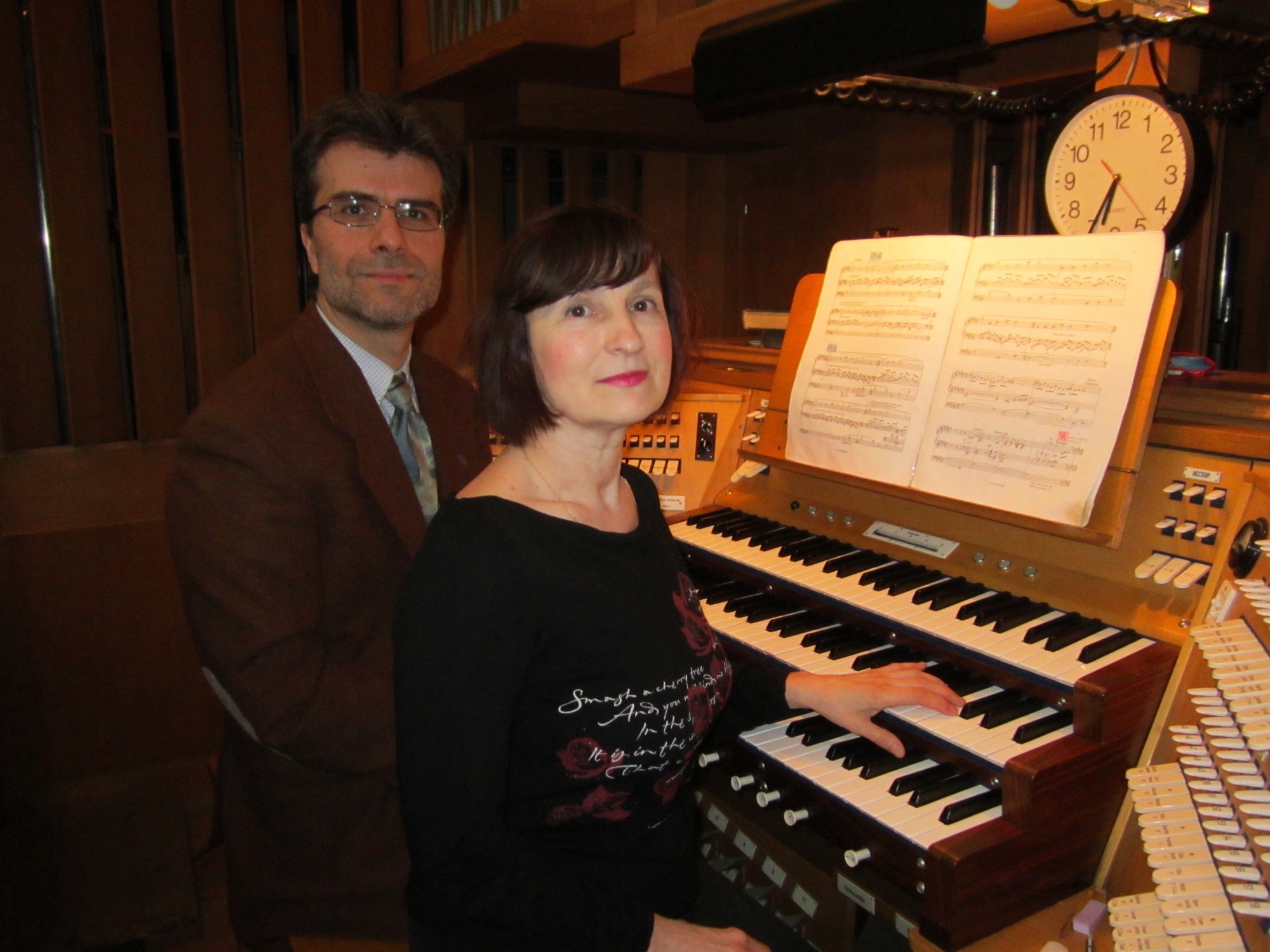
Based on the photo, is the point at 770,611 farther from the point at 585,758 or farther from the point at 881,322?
the point at 585,758

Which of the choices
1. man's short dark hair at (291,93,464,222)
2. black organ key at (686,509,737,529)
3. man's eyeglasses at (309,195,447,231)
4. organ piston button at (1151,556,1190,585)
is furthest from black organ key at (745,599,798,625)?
man's short dark hair at (291,93,464,222)

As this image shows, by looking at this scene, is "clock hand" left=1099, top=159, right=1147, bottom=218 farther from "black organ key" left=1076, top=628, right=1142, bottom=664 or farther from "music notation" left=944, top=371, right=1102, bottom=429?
"black organ key" left=1076, top=628, right=1142, bottom=664

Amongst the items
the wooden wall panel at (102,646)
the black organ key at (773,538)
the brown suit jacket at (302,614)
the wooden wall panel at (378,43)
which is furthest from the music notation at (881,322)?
the wooden wall panel at (102,646)

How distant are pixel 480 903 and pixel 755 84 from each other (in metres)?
1.48

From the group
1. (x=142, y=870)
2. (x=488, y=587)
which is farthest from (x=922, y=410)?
(x=142, y=870)

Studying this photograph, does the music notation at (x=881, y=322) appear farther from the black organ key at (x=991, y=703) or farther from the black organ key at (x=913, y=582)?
the black organ key at (x=991, y=703)

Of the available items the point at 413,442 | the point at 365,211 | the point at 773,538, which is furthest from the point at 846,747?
the point at 365,211

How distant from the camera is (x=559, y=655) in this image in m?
1.17

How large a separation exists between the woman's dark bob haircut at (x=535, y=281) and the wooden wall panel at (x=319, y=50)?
2.58 metres

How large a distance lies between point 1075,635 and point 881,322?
0.76m

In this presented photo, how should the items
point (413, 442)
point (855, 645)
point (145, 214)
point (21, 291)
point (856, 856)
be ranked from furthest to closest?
point (145, 214)
point (21, 291)
point (413, 442)
point (855, 645)
point (856, 856)

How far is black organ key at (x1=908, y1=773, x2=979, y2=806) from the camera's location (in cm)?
140

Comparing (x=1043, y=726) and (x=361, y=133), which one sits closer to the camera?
(x=1043, y=726)

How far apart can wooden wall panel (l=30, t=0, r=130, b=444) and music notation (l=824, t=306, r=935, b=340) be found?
8.45 feet
